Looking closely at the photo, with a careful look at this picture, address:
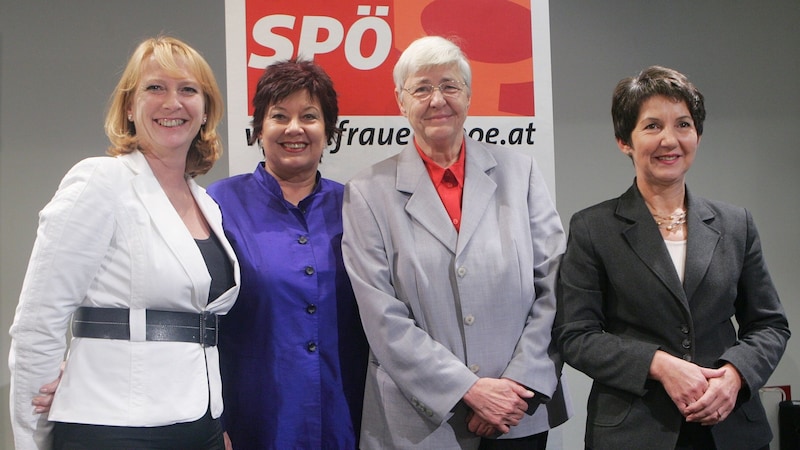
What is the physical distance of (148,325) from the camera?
177 centimetres

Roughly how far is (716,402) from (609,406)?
0.28m

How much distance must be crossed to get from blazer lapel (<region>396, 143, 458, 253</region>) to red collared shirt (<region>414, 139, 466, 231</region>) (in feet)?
0.13

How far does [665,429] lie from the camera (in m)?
1.94

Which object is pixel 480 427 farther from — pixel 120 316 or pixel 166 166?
pixel 166 166

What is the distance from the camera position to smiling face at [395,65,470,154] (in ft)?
7.45

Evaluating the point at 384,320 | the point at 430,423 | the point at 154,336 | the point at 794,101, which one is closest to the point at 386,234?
the point at 384,320

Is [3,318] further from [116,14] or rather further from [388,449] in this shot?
[388,449]

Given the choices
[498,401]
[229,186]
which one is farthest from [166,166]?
[498,401]

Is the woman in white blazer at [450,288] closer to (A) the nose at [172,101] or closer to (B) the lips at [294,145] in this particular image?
(B) the lips at [294,145]

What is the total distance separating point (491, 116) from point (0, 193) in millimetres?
2725

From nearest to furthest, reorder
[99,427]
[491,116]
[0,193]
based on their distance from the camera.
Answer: [99,427]
[491,116]
[0,193]

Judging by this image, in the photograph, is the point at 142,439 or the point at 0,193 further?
the point at 0,193

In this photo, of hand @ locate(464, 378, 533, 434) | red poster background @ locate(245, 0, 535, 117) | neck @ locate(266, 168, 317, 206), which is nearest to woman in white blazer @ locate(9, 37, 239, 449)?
neck @ locate(266, 168, 317, 206)

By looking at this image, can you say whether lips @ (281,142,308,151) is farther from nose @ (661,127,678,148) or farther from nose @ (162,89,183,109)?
nose @ (661,127,678,148)
